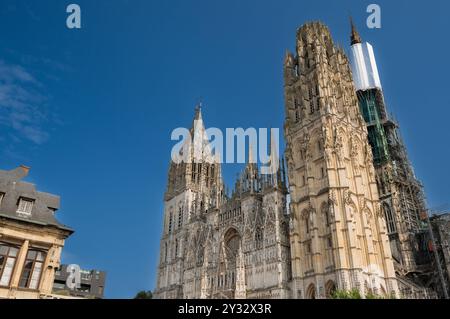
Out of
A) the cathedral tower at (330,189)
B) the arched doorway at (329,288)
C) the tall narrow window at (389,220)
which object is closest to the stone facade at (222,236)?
the cathedral tower at (330,189)

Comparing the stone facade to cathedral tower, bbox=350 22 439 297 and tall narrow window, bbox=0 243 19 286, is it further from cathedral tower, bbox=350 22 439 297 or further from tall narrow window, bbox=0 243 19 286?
tall narrow window, bbox=0 243 19 286

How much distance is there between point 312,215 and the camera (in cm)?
4228

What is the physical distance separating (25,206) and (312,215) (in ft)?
94.3

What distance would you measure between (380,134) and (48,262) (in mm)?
56462

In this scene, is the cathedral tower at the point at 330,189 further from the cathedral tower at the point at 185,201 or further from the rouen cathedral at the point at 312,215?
the cathedral tower at the point at 185,201

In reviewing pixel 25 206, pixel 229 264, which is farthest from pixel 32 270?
pixel 229 264

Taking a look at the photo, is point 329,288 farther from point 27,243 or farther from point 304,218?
A: point 27,243

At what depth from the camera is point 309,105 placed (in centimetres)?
5022

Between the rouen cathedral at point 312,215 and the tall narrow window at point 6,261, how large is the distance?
89.2 feet

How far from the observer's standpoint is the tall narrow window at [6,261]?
75.0ft

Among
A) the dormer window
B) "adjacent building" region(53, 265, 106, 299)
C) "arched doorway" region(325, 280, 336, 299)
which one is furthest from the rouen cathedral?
the dormer window

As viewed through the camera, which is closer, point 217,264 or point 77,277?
point 217,264
